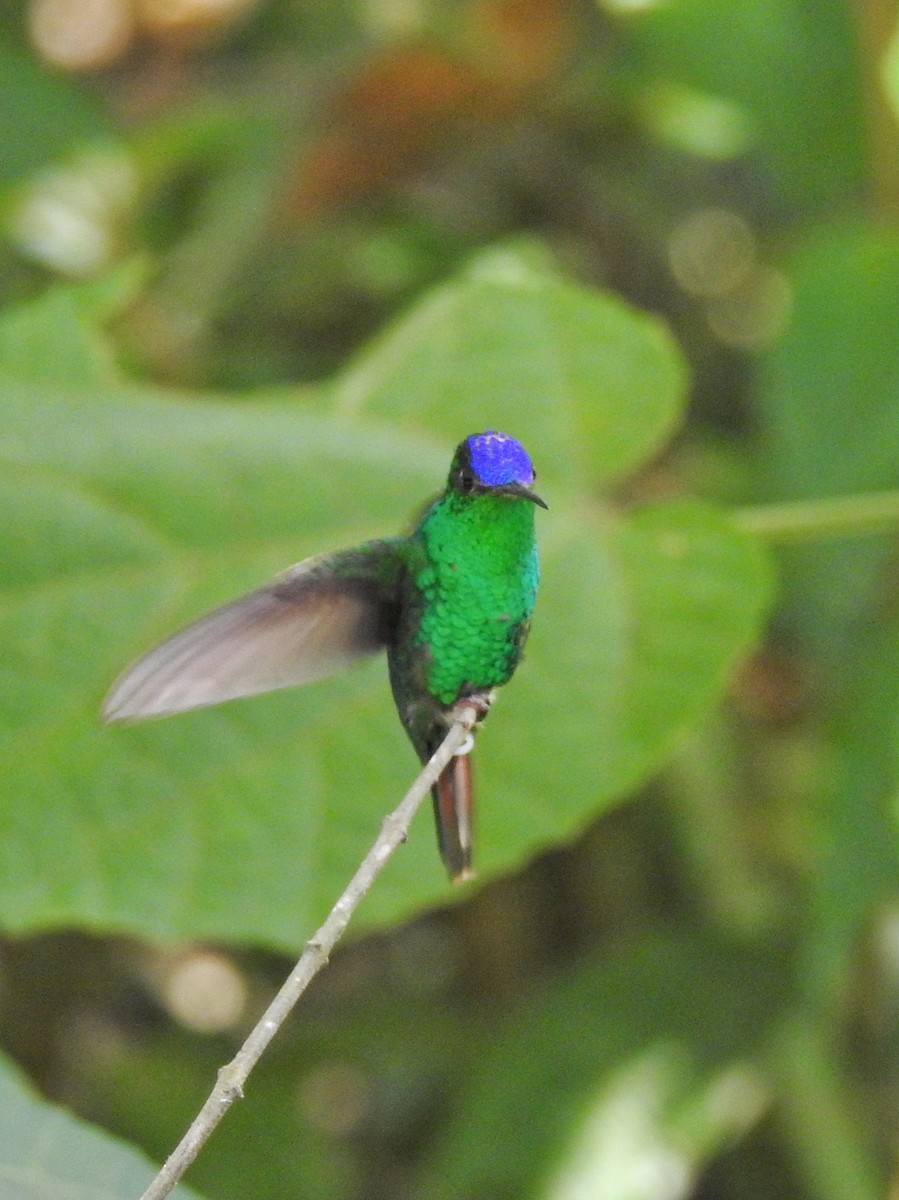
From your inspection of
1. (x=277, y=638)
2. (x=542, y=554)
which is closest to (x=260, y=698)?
(x=542, y=554)

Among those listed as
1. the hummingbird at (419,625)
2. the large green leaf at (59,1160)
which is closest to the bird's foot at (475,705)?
the hummingbird at (419,625)

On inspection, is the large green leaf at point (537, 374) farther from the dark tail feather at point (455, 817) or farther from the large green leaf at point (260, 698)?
the dark tail feather at point (455, 817)

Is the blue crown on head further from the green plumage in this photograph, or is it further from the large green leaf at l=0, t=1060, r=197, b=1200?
the large green leaf at l=0, t=1060, r=197, b=1200

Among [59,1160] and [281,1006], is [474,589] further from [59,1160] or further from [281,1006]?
[59,1160]

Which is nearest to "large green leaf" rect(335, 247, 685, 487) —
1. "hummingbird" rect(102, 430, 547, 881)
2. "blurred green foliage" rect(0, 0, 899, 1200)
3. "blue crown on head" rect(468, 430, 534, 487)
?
"blurred green foliage" rect(0, 0, 899, 1200)

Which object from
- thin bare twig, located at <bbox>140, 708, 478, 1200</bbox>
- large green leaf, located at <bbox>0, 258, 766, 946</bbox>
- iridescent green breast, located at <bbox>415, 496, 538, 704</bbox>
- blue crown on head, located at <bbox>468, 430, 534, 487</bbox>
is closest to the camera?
thin bare twig, located at <bbox>140, 708, 478, 1200</bbox>

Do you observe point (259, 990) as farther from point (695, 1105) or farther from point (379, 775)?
point (379, 775)

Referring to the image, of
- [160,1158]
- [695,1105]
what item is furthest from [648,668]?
[160,1158]

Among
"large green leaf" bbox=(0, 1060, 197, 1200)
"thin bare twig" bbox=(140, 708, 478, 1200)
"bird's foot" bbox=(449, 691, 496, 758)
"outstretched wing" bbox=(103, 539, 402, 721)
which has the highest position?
"outstretched wing" bbox=(103, 539, 402, 721)

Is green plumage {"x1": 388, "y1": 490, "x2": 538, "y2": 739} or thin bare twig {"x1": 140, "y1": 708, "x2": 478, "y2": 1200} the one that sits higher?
green plumage {"x1": 388, "y1": 490, "x2": 538, "y2": 739}
